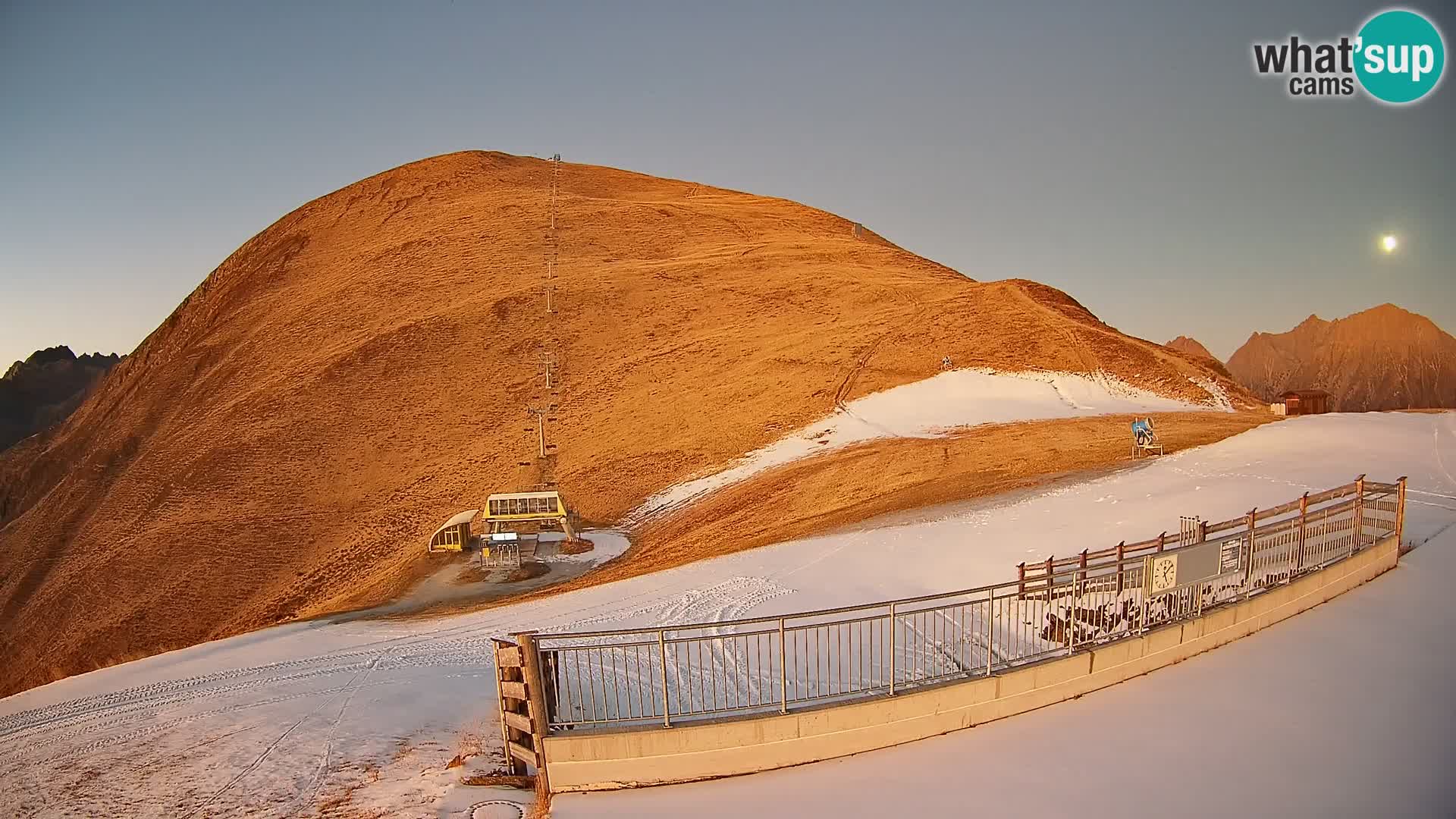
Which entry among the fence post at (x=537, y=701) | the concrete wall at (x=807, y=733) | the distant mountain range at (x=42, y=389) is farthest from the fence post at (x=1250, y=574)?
the distant mountain range at (x=42, y=389)

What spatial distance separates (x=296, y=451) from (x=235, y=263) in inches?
1462

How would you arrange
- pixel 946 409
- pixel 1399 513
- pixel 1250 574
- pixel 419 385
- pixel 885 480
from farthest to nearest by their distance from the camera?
pixel 419 385 < pixel 946 409 < pixel 885 480 < pixel 1399 513 < pixel 1250 574

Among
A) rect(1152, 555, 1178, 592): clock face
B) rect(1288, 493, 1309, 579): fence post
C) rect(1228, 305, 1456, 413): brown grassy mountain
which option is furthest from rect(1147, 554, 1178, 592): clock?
rect(1228, 305, 1456, 413): brown grassy mountain

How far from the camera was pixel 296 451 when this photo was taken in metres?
44.7

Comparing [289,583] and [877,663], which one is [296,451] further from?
[877,663]

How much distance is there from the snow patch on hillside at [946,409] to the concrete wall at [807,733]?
24073 millimetres

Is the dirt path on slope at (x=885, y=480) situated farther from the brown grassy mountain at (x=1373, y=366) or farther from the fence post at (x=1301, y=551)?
the brown grassy mountain at (x=1373, y=366)

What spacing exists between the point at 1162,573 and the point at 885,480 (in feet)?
55.8

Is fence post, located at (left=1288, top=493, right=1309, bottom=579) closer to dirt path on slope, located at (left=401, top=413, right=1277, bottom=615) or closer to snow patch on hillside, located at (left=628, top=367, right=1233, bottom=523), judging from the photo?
dirt path on slope, located at (left=401, top=413, right=1277, bottom=615)

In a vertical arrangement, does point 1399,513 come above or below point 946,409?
below

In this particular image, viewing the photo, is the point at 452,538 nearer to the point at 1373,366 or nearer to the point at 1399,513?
the point at 1399,513

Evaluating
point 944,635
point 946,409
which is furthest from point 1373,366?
point 944,635

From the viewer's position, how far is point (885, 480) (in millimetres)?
26078

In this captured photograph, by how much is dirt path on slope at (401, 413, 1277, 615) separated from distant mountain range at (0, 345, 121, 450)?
336ft
